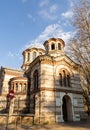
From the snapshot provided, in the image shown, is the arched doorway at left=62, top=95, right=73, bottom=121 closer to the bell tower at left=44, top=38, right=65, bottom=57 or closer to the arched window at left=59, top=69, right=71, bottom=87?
the arched window at left=59, top=69, right=71, bottom=87

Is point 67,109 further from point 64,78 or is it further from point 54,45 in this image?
point 54,45

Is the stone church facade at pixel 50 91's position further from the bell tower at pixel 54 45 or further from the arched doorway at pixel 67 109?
the bell tower at pixel 54 45

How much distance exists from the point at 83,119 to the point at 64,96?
3824 millimetres

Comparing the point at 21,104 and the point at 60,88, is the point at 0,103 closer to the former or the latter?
the point at 21,104

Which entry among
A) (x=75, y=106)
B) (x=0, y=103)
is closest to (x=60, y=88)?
(x=75, y=106)

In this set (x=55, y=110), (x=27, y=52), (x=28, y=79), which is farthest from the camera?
(x=27, y=52)

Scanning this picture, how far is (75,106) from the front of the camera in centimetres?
1864

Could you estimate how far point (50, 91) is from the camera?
17328 mm

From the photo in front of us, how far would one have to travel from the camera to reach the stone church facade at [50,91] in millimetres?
16625

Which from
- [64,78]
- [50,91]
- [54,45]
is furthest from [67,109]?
[54,45]

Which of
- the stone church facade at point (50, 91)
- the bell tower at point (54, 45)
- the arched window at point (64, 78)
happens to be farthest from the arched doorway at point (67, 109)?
the bell tower at point (54, 45)

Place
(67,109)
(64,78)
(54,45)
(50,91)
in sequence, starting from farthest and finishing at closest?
(54,45) → (64,78) → (67,109) → (50,91)

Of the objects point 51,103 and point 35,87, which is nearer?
point 51,103

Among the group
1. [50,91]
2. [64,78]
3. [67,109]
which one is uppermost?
[64,78]
